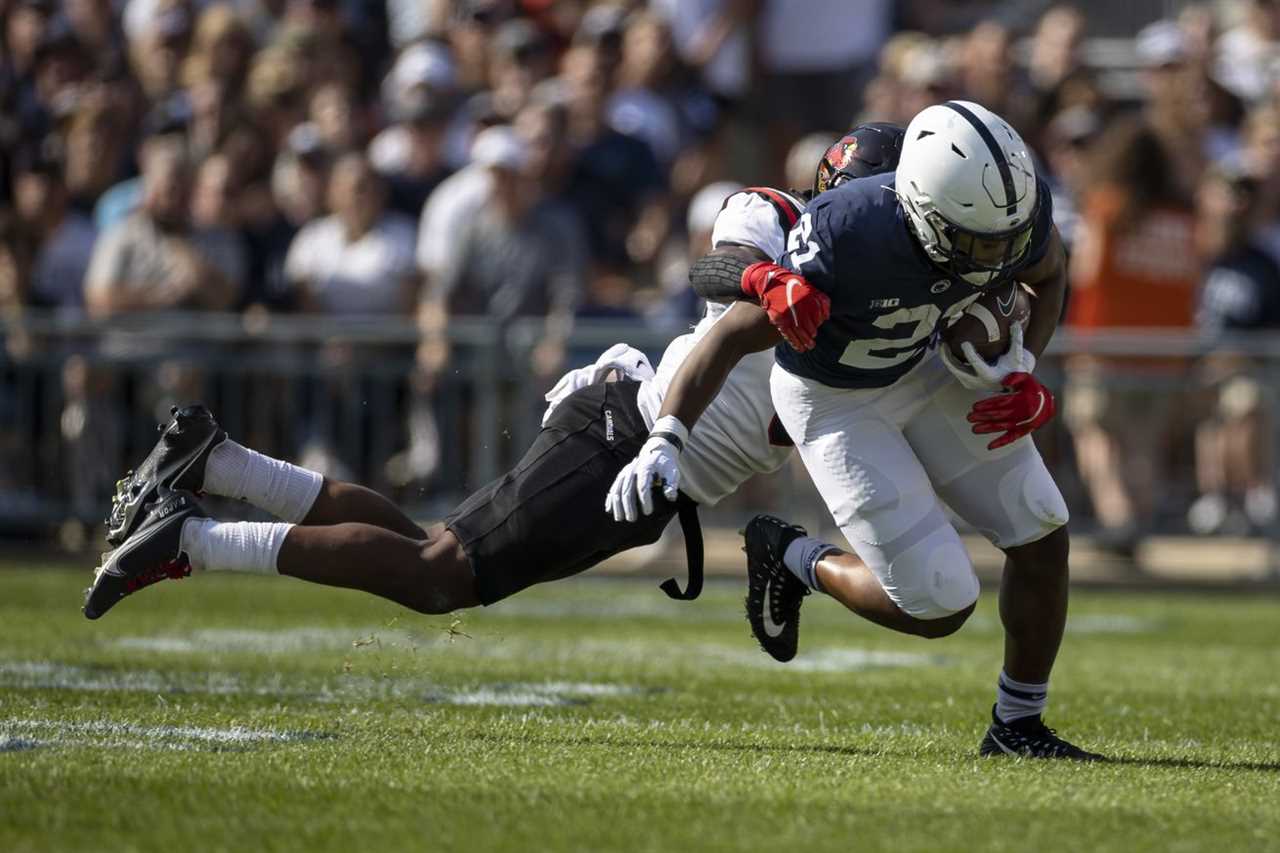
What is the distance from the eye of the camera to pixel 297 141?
1176 cm

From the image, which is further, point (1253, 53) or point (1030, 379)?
point (1253, 53)

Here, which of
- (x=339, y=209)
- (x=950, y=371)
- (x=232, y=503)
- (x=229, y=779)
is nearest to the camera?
(x=229, y=779)

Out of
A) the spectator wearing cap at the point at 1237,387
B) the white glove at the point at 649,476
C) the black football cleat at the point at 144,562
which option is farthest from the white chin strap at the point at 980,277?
the spectator wearing cap at the point at 1237,387

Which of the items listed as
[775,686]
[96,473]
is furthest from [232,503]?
[775,686]

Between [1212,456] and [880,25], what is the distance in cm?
375

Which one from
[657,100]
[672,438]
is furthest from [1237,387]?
[672,438]

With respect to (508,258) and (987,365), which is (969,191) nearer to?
(987,365)

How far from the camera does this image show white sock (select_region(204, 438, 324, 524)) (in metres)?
5.81

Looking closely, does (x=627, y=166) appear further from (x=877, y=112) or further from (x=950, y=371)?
(x=950, y=371)

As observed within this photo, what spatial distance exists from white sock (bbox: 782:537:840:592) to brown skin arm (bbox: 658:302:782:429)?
0.62 meters

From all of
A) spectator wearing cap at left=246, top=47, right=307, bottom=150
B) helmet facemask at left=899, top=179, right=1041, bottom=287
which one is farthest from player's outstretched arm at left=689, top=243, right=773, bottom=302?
spectator wearing cap at left=246, top=47, right=307, bottom=150

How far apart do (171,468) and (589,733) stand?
4.52 ft

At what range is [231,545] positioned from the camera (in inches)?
213

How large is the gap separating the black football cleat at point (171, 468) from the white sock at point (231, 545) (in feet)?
0.67
